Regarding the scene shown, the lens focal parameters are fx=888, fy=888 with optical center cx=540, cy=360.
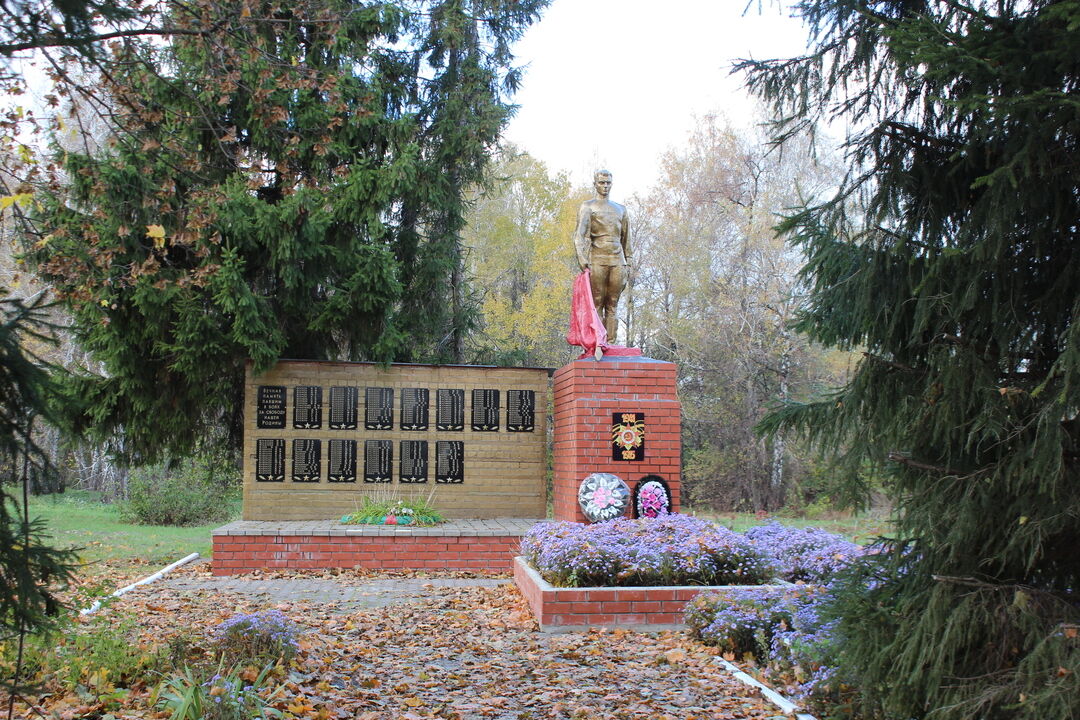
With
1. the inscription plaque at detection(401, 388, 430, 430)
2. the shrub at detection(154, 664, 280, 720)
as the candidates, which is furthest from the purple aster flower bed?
the inscription plaque at detection(401, 388, 430, 430)

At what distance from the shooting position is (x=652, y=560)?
24.1ft

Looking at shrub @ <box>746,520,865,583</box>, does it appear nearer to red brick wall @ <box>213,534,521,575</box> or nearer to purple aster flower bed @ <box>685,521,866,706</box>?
purple aster flower bed @ <box>685,521,866,706</box>

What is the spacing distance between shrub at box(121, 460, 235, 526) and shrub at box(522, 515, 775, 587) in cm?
1104

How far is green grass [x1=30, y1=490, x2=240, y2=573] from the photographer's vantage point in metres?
11.8

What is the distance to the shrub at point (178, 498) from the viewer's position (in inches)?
672

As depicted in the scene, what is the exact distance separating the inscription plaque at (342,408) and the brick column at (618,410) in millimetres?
3024

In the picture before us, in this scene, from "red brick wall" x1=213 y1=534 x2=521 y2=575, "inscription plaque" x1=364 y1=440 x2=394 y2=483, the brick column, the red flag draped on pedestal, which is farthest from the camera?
"inscription plaque" x1=364 y1=440 x2=394 y2=483

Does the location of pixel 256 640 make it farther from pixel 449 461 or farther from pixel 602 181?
pixel 602 181

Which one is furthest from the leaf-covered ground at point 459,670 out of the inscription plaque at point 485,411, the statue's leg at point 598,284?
the statue's leg at point 598,284

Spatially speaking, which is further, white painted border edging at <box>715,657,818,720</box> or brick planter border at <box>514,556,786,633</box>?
brick planter border at <box>514,556,786,633</box>

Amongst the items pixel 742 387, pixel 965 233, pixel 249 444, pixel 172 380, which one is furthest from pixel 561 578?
pixel 742 387

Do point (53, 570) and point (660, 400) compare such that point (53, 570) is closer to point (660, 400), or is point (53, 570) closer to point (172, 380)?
point (660, 400)

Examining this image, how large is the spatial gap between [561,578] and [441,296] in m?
9.14

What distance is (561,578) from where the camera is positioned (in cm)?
729
